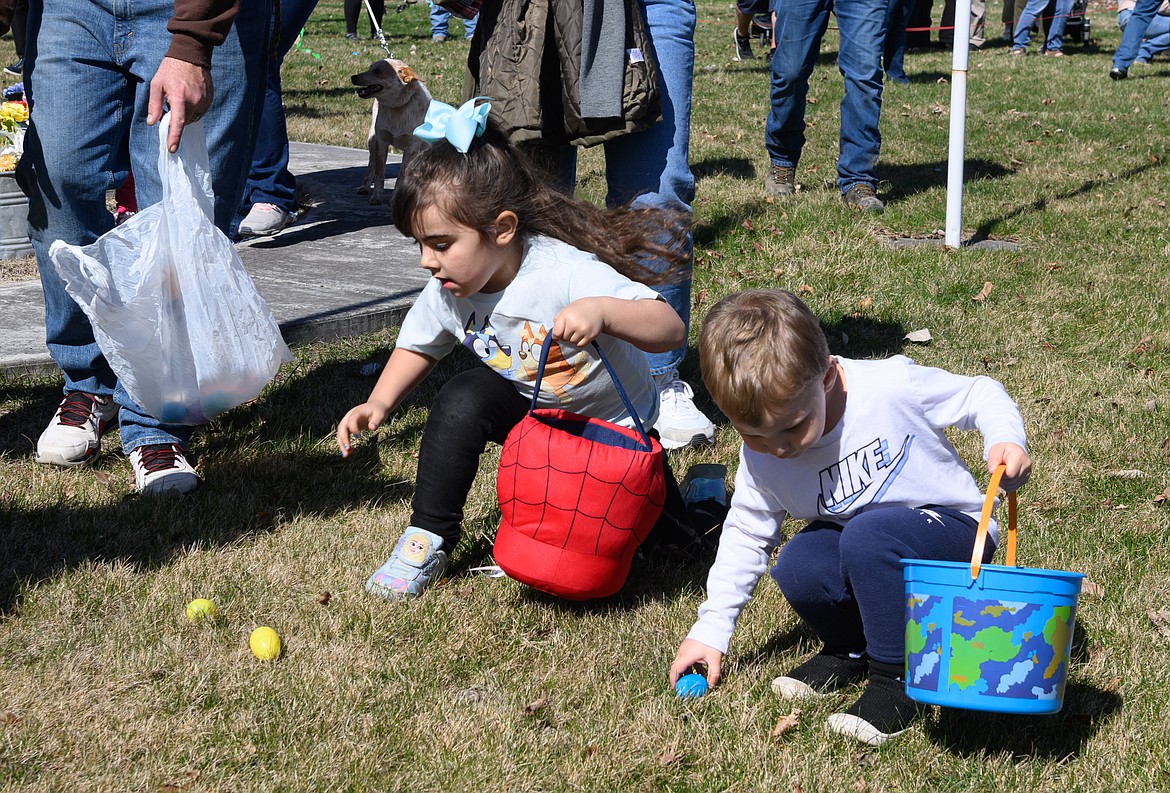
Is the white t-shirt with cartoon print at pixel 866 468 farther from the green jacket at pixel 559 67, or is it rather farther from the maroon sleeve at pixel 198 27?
the maroon sleeve at pixel 198 27

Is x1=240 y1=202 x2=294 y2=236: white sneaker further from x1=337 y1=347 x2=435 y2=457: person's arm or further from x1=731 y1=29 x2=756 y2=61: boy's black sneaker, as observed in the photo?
x1=731 y1=29 x2=756 y2=61: boy's black sneaker

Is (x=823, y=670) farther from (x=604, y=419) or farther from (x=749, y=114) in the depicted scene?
(x=749, y=114)

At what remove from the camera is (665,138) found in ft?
12.4

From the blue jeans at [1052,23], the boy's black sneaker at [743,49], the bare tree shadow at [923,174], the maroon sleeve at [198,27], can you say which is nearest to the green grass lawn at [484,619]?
the maroon sleeve at [198,27]

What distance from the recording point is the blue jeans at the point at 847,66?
669 cm

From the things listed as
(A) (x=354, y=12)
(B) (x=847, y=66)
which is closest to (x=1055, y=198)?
(B) (x=847, y=66)

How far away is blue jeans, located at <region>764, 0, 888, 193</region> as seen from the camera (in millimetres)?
6688

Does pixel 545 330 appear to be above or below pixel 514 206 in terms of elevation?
below

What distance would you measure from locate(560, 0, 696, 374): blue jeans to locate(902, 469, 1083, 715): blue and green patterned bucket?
177 cm

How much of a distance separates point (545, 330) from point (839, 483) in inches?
33.3

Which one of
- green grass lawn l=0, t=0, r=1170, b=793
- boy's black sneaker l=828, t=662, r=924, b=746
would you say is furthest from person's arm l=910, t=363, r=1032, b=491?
green grass lawn l=0, t=0, r=1170, b=793

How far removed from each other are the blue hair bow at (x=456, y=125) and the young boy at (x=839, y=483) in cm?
83

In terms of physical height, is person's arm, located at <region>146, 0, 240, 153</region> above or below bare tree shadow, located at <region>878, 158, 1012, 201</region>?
above

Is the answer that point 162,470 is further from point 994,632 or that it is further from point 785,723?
point 994,632
